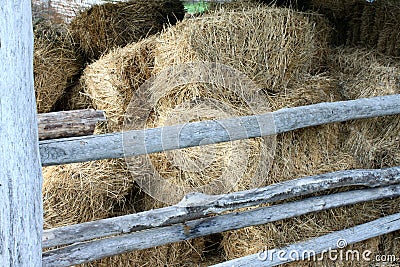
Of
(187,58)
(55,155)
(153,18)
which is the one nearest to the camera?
(55,155)

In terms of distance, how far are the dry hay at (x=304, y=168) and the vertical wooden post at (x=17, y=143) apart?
Answer: 6.42 ft

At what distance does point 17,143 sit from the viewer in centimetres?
249

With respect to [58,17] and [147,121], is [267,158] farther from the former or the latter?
[58,17]

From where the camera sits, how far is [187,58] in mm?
3920

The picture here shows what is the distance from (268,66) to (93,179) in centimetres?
152

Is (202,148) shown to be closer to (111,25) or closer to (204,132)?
(204,132)

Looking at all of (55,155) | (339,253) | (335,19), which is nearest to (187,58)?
(55,155)

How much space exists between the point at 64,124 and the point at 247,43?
1.42 metres

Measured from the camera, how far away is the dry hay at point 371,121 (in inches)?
178

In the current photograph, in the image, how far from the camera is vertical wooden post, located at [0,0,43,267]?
7.94ft

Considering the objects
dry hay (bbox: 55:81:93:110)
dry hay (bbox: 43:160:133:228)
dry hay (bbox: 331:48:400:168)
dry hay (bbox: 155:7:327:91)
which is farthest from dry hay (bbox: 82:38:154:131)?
dry hay (bbox: 331:48:400:168)

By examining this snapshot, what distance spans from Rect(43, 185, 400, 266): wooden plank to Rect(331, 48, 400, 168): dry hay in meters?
0.31

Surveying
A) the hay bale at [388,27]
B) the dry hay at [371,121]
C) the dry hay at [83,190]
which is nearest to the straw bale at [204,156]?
the dry hay at [83,190]

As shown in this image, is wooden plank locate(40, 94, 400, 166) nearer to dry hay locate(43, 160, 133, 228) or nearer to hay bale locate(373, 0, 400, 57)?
dry hay locate(43, 160, 133, 228)
